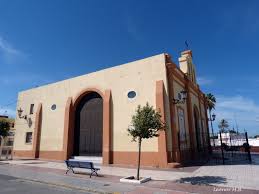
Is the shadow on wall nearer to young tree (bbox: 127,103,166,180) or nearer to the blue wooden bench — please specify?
young tree (bbox: 127,103,166,180)

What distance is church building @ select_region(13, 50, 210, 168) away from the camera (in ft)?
50.3

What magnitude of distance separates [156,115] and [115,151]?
24.1 ft

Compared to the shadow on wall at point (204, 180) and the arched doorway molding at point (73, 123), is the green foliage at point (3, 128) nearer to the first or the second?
the arched doorway molding at point (73, 123)

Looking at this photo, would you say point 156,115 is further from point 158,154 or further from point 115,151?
point 115,151

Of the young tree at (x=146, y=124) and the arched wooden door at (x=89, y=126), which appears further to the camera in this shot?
the arched wooden door at (x=89, y=126)

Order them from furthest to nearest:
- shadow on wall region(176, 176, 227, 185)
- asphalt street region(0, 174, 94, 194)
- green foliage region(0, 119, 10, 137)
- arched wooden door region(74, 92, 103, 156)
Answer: green foliage region(0, 119, 10, 137) → arched wooden door region(74, 92, 103, 156) → shadow on wall region(176, 176, 227, 185) → asphalt street region(0, 174, 94, 194)

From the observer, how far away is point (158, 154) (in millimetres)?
14453

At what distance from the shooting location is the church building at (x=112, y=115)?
50.3 ft

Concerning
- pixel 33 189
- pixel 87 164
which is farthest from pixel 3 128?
pixel 33 189

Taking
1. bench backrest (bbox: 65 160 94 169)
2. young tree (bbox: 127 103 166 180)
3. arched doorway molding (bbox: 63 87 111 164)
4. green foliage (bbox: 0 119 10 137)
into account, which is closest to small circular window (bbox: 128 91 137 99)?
arched doorway molding (bbox: 63 87 111 164)

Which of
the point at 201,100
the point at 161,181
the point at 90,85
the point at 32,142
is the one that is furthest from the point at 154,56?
the point at 32,142

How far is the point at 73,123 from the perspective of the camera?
20.1 metres

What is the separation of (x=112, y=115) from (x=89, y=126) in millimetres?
3211

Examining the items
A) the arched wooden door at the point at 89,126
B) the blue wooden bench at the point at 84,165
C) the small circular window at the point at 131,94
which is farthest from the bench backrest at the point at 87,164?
the small circular window at the point at 131,94
